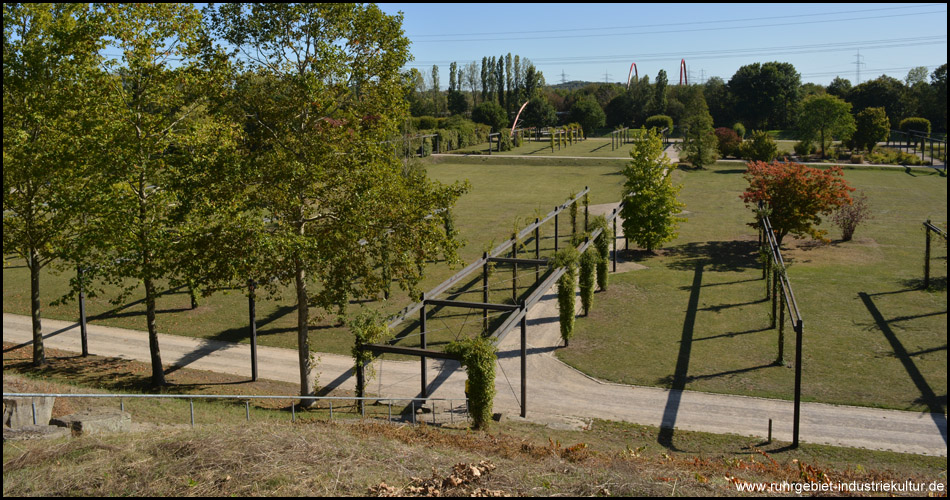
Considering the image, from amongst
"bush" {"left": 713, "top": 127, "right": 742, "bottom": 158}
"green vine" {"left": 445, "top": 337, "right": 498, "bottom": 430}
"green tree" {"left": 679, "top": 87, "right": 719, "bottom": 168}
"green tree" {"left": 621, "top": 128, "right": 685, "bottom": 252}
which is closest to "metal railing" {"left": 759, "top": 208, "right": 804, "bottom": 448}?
"green tree" {"left": 621, "top": 128, "right": 685, "bottom": 252}

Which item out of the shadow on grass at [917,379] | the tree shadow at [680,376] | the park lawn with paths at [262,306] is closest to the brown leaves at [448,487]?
the tree shadow at [680,376]

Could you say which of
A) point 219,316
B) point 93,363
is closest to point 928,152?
point 219,316

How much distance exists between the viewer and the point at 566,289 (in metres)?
20.9

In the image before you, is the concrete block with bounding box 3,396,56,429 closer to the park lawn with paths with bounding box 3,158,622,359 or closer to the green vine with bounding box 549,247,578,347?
the park lawn with paths with bounding box 3,158,622,359

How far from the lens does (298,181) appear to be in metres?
14.9

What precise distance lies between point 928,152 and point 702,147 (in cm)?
2862

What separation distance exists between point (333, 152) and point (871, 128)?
71803 millimetres

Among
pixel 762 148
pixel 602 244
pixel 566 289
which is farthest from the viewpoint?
pixel 762 148

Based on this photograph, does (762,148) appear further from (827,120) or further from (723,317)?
(723,317)

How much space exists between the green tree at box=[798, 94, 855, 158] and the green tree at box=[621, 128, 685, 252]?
46.3 m

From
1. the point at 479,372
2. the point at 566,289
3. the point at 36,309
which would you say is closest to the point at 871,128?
the point at 566,289

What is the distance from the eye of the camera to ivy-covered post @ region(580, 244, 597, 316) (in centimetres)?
2369

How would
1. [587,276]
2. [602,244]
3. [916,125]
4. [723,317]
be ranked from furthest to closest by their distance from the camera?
[916,125]
[602,244]
[587,276]
[723,317]

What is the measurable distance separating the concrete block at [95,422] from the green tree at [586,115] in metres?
94.9
